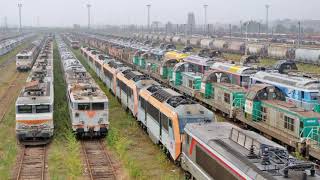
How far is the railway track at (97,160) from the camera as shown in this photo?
2236 centimetres

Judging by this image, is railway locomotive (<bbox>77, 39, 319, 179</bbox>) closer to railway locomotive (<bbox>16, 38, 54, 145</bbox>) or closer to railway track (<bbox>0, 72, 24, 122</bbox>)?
railway locomotive (<bbox>16, 38, 54, 145</bbox>)

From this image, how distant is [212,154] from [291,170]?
382 centimetres

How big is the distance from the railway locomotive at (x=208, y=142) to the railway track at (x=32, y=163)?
6.43 metres

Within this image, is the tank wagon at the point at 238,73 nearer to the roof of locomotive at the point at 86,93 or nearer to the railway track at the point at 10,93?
the roof of locomotive at the point at 86,93

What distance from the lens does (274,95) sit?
2933 centimetres

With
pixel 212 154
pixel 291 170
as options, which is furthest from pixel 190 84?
pixel 291 170

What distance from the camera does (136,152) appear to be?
26469 millimetres

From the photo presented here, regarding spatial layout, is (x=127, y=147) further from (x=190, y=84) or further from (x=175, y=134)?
(x=190, y=84)

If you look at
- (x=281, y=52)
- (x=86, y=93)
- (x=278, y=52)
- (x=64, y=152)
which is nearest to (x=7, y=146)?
(x=64, y=152)

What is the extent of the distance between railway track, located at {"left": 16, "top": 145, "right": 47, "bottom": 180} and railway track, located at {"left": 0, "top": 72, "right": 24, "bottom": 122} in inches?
414

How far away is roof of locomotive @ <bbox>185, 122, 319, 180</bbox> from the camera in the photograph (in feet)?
42.9

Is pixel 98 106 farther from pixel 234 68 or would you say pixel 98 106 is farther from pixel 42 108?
pixel 234 68

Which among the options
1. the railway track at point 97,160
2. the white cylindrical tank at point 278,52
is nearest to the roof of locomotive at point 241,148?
the railway track at point 97,160

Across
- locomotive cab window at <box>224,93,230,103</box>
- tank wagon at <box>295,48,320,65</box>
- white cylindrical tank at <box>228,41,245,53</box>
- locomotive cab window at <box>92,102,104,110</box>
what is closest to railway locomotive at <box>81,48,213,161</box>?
locomotive cab window at <box>92,102,104,110</box>
